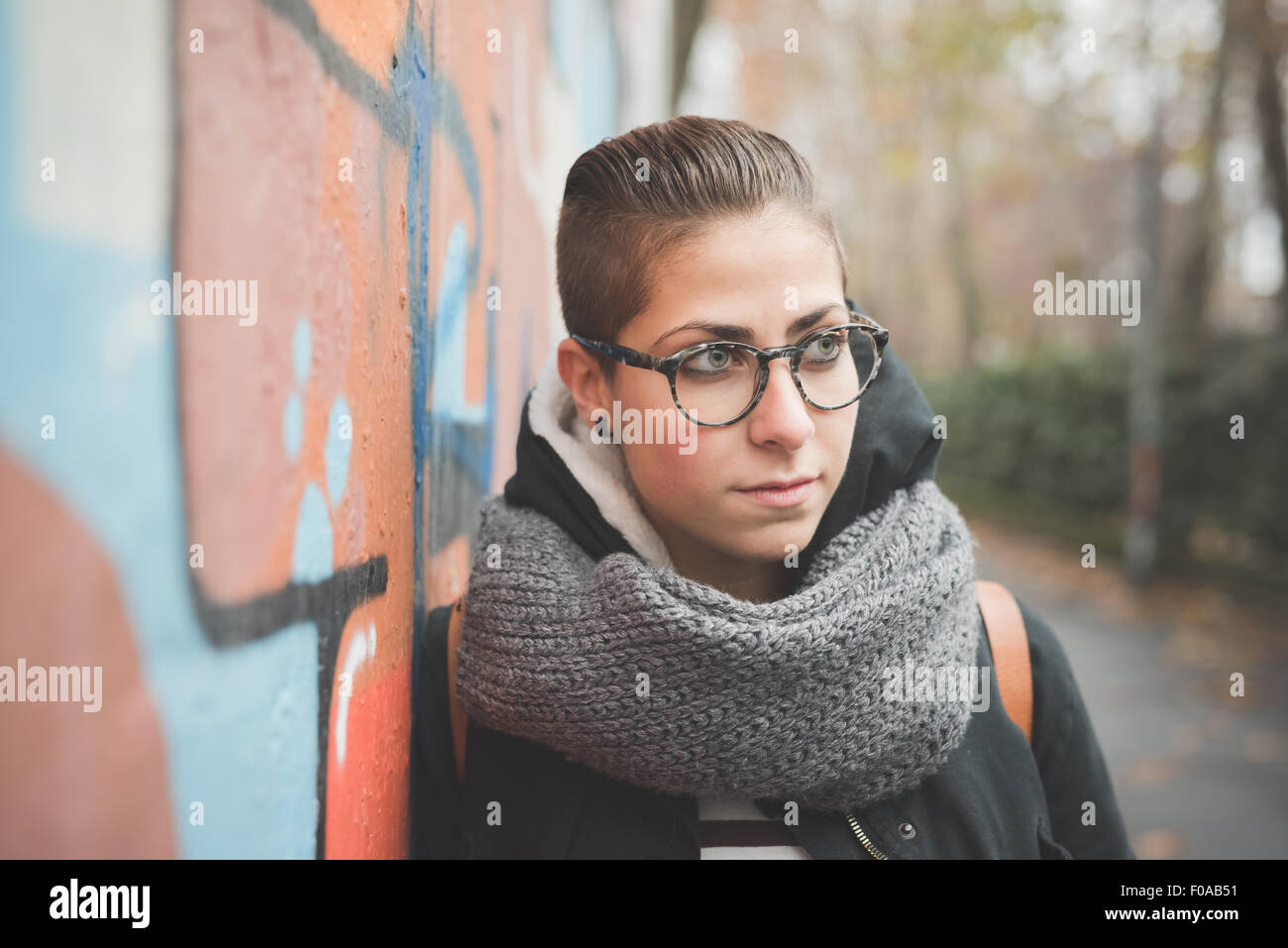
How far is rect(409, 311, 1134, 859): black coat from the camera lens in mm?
1561

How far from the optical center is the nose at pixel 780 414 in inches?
59.5

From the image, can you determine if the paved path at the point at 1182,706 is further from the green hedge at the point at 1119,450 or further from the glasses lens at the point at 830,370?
the glasses lens at the point at 830,370

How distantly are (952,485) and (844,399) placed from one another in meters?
16.6

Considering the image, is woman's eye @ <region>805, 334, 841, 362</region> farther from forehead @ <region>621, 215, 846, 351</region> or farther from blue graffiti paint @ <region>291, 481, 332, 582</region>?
blue graffiti paint @ <region>291, 481, 332, 582</region>

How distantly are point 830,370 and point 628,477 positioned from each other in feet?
1.29

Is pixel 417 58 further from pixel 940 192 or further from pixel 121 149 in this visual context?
pixel 940 192

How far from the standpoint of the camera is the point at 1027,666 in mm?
1725

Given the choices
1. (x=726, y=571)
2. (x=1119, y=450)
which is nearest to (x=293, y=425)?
(x=726, y=571)

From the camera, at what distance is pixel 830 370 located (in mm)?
1584

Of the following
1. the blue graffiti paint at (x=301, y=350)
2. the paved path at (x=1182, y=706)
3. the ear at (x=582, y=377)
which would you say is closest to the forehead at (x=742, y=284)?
the ear at (x=582, y=377)

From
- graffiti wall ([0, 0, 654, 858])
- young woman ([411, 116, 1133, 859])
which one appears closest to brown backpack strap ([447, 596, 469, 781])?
young woman ([411, 116, 1133, 859])

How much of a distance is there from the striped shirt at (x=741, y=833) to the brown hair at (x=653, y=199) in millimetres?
700

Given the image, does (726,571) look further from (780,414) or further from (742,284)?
(742,284)

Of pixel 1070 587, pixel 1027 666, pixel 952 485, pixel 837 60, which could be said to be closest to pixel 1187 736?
pixel 1070 587
